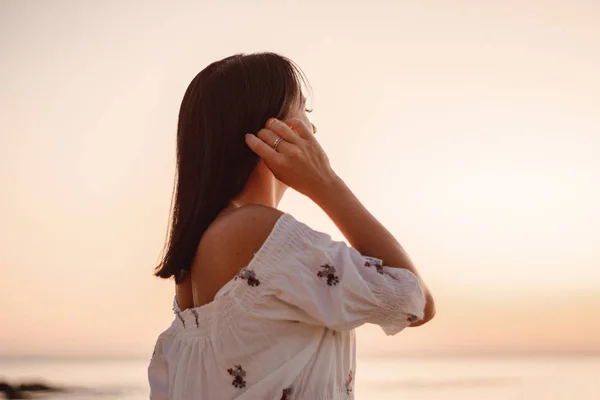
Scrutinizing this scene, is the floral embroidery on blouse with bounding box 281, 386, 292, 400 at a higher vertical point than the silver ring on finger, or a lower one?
lower

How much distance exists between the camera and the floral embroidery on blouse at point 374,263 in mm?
1498

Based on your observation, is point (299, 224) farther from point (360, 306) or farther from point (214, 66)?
point (214, 66)

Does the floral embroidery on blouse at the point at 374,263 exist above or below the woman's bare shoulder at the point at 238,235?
below

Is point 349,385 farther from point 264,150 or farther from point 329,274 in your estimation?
point 264,150

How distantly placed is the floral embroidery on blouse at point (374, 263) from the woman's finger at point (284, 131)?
13.1 inches

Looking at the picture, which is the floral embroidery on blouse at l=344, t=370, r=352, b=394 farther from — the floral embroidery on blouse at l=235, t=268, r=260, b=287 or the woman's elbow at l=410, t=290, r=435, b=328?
the floral embroidery on blouse at l=235, t=268, r=260, b=287

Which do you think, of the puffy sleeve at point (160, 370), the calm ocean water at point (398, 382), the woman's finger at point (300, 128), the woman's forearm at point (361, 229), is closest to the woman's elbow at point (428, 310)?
the woman's forearm at point (361, 229)

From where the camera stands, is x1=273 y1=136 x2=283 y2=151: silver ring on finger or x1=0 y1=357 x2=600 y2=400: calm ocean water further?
x1=0 y1=357 x2=600 y2=400: calm ocean water

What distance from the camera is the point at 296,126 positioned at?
169 cm

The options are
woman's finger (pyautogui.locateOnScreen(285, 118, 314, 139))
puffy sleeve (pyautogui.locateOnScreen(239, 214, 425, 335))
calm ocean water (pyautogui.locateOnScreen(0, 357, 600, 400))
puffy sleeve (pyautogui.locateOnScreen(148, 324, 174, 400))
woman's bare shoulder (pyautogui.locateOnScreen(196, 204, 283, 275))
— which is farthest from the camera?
calm ocean water (pyautogui.locateOnScreen(0, 357, 600, 400))

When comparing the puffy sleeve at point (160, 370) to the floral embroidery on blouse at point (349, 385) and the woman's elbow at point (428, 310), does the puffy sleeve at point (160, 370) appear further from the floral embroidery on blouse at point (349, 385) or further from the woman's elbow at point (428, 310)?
the woman's elbow at point (428, 310)

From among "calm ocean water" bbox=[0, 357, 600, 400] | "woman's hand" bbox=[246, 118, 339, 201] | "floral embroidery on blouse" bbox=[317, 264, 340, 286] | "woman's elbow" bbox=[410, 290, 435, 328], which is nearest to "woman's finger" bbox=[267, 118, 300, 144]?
"woman's hand" bbox=[246, 118, 339, 201]

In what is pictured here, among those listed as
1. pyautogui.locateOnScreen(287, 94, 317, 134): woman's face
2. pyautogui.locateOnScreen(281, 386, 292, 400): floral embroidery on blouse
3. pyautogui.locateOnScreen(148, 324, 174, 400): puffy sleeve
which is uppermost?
pyautogui.locateOnScreen(287, 94, 317, 134): woman's face

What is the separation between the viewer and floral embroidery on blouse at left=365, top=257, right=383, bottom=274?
1498 millimetres
